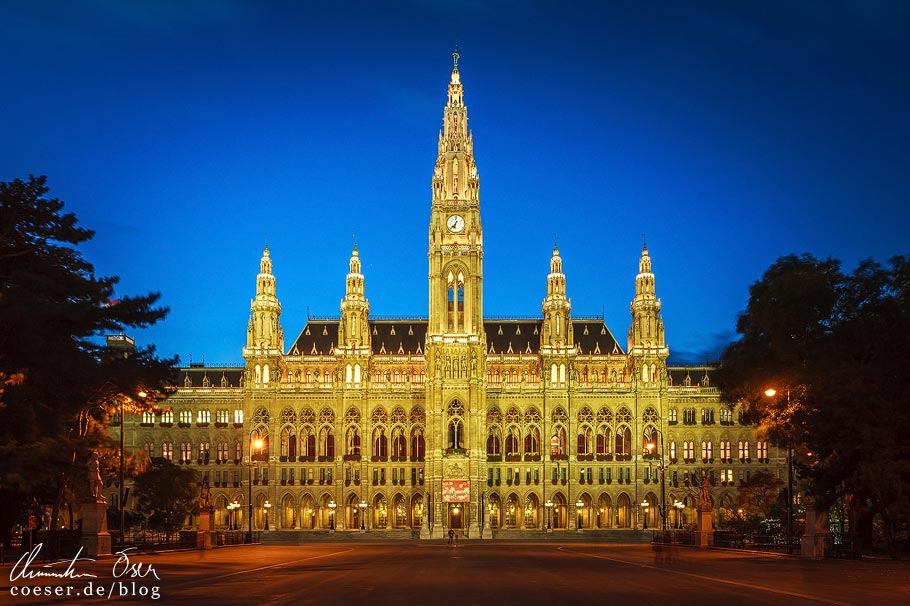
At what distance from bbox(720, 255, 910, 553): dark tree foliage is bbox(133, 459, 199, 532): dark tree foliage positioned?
174ft

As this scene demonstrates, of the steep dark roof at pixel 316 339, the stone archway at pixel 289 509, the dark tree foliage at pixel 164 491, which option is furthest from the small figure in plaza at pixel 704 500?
the steep dark roof at pixel 316 339

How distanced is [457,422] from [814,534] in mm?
77446

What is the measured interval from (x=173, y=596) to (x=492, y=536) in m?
92.9

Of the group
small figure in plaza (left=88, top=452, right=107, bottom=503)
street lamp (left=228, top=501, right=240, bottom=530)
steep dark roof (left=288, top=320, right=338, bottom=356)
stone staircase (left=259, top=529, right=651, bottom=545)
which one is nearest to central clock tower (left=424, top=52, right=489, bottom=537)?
stone staircase (left=259, top=529, right=651, bottom=545)

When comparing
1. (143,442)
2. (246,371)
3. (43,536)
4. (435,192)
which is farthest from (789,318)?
(143,442)

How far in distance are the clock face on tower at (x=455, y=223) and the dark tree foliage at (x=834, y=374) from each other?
63.4 m

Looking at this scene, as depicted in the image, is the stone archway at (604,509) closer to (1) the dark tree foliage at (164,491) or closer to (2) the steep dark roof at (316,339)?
(2) the steep dark roof at (316,339)

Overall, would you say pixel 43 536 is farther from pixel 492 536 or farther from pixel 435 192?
pixel 435 192

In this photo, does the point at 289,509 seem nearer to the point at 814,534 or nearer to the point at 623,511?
the point at 623,511

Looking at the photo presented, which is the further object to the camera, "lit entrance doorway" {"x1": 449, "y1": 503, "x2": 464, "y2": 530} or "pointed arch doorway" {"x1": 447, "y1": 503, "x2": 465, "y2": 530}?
"lit entrance doorway" {"x1": 449, "y1": 503, "x2": 464, "y2": 530}

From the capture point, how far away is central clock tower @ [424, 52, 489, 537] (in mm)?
126000

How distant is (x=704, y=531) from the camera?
229 feet

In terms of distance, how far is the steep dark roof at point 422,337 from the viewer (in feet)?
458

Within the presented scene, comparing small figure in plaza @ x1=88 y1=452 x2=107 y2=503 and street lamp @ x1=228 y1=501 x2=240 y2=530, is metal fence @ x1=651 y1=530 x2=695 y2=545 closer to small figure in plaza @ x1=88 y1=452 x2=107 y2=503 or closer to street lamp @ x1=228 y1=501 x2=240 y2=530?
small figure in plaza @ x1=88 y1=452 x2=107 y2=503
